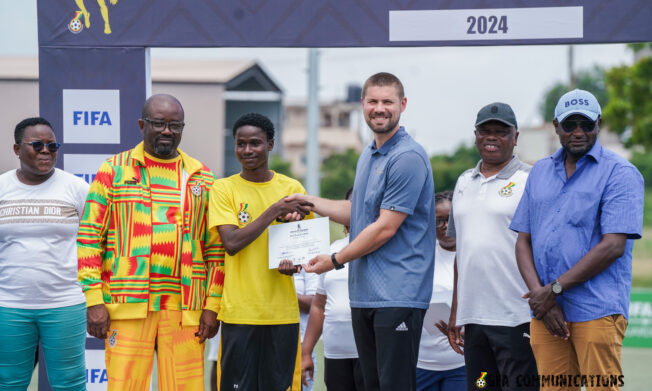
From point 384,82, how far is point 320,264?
1.06m

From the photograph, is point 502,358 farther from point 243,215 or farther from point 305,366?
point 243,215

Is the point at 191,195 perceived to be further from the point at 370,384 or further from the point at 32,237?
the point at 370,384

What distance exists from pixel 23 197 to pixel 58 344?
37.2 inches

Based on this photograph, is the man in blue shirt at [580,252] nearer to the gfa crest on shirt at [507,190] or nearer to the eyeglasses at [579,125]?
the eyeglasses at [579,125]

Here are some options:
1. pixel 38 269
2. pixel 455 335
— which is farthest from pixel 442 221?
pixel 38 269

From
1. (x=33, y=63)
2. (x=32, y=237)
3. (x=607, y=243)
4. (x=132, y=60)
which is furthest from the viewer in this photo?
(x=33, y=63)

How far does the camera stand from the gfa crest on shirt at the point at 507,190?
4.43 m

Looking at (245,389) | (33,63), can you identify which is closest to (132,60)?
(245,389)

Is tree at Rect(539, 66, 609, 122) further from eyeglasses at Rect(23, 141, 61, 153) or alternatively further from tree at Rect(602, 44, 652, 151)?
eyeglasses at Rect(23, 141, 61, 153)

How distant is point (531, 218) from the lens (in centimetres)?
414

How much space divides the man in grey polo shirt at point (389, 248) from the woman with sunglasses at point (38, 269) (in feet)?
5.45

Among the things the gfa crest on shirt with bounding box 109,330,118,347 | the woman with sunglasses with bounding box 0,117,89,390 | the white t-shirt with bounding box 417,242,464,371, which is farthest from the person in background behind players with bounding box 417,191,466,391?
the woman with sunglasses with bounding box 0,117,89,390

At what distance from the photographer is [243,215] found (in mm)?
4441

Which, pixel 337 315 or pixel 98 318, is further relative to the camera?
pixel 337 315
